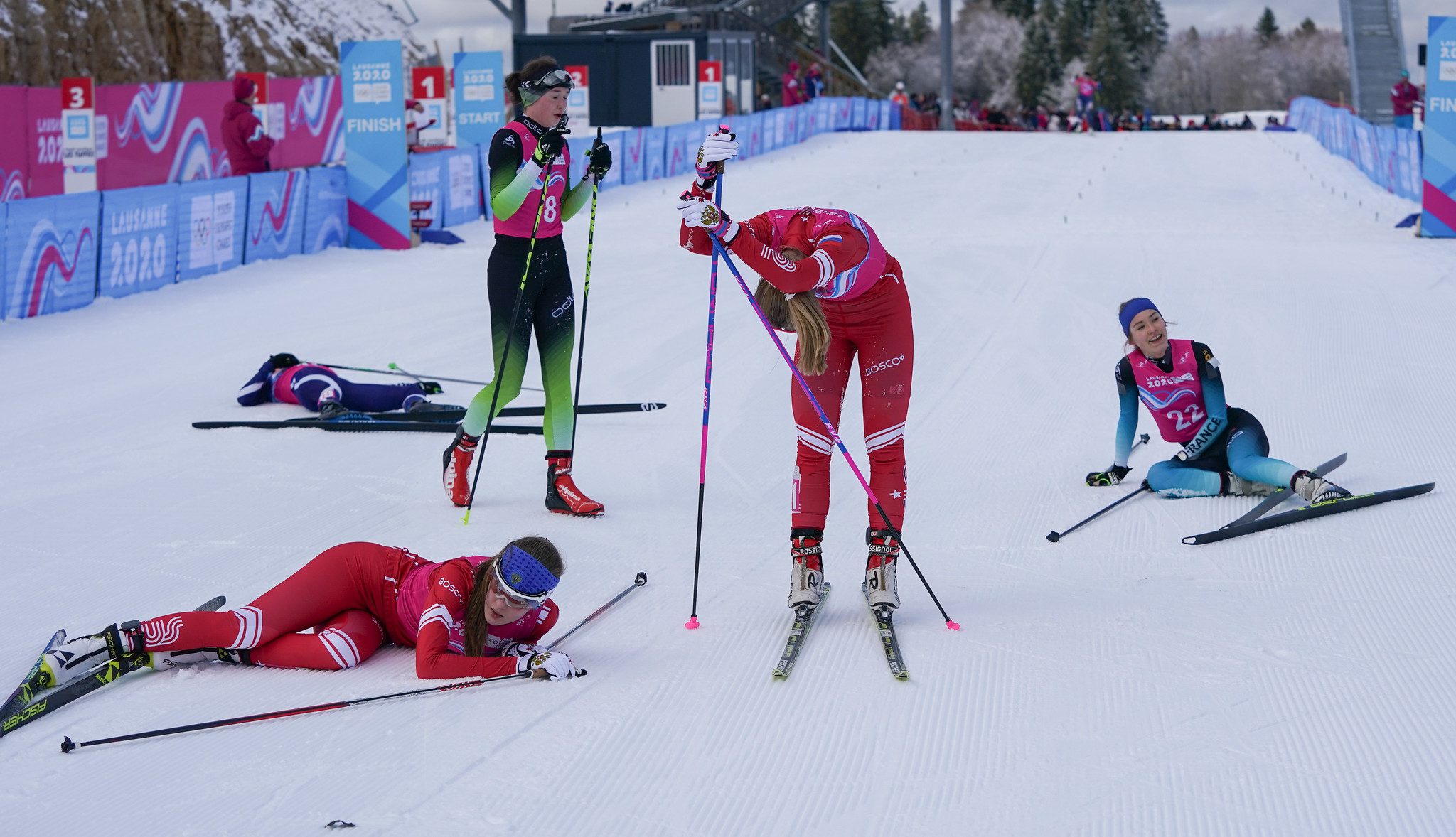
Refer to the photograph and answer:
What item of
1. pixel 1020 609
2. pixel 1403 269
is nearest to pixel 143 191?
pixel 1020 609

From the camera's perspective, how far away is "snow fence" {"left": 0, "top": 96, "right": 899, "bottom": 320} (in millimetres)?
11266

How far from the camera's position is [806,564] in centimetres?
485

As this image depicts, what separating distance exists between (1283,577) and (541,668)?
9.11ft

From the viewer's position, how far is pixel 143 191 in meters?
12.4

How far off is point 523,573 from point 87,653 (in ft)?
4.56

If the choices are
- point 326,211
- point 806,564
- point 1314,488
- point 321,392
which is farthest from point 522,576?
point 326,211

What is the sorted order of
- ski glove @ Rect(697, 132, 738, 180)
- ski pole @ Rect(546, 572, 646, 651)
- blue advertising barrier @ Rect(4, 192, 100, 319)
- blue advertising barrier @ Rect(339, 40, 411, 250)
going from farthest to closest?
1. blue advertising barrier @ Rect(339, 40, 411, 250)
2. blue advertising barrier @ Rect(4, 192, 100, 319)
3. ski pole @ Rect(546, 572, 646, 651)
4. ski glove @ Rect(697, 132, 738, 180)

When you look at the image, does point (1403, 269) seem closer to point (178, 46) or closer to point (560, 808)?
point (560, 808)

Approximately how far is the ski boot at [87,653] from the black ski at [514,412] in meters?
3.73

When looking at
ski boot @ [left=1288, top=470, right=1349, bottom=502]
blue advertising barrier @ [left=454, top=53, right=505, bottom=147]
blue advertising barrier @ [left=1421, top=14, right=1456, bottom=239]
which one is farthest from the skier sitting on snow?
blue advertising barrier @ [left=454, top=53, right=505, bottom=147]

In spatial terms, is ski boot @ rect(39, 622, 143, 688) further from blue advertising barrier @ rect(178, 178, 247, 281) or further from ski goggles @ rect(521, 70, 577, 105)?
blue advertising barrier @ rect(178, 178, 247, 281)

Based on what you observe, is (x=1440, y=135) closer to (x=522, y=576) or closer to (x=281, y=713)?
(x=522, y=576)

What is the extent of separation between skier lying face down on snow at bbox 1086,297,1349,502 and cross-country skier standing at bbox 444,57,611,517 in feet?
8.07

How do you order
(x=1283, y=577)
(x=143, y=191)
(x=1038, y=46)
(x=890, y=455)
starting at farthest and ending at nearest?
1. (x=1038, y=46)
2. (x=143, y=191)
3. (x=1283, y=577)
4. (x=890, y=455)
